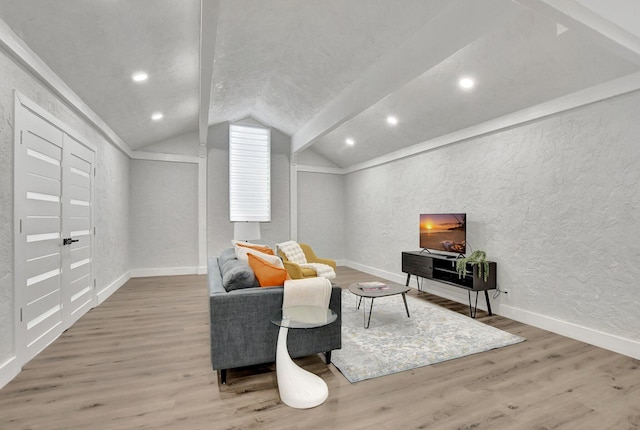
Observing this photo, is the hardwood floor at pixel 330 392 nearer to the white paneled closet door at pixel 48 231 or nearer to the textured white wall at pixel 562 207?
the white paneled closet door at pixel 48 231

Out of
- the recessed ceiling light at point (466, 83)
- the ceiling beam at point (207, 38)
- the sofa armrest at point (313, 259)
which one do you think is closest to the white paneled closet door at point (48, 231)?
the ceiling beam at point (207, 38)

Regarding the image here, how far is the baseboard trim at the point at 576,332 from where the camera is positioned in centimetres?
273

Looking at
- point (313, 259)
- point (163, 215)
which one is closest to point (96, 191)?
point (163, 215)

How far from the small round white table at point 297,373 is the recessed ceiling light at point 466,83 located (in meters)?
3.00

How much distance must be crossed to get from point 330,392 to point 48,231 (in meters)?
2.93

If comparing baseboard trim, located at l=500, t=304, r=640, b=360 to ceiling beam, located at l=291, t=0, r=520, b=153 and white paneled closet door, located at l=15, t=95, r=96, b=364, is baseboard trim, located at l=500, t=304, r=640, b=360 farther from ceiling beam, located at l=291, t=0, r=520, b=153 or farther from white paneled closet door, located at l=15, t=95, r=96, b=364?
white paneled closet door, located at l=15, t=95, r=96, b=364

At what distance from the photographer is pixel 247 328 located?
Result: 7.43 ft

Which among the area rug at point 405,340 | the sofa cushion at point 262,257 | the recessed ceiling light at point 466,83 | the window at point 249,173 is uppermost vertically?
the recessed ceiling light at point 466,83

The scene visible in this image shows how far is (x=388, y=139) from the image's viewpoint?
5.51m

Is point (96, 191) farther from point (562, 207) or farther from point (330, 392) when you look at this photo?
point (562, 207)

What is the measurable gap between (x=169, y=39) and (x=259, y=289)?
8.41 feet

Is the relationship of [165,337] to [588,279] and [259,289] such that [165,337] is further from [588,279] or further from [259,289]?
[588,279]

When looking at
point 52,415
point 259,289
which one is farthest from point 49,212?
point 259,289

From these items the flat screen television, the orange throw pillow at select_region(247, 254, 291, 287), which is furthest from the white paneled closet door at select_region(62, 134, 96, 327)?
the flat screen television
